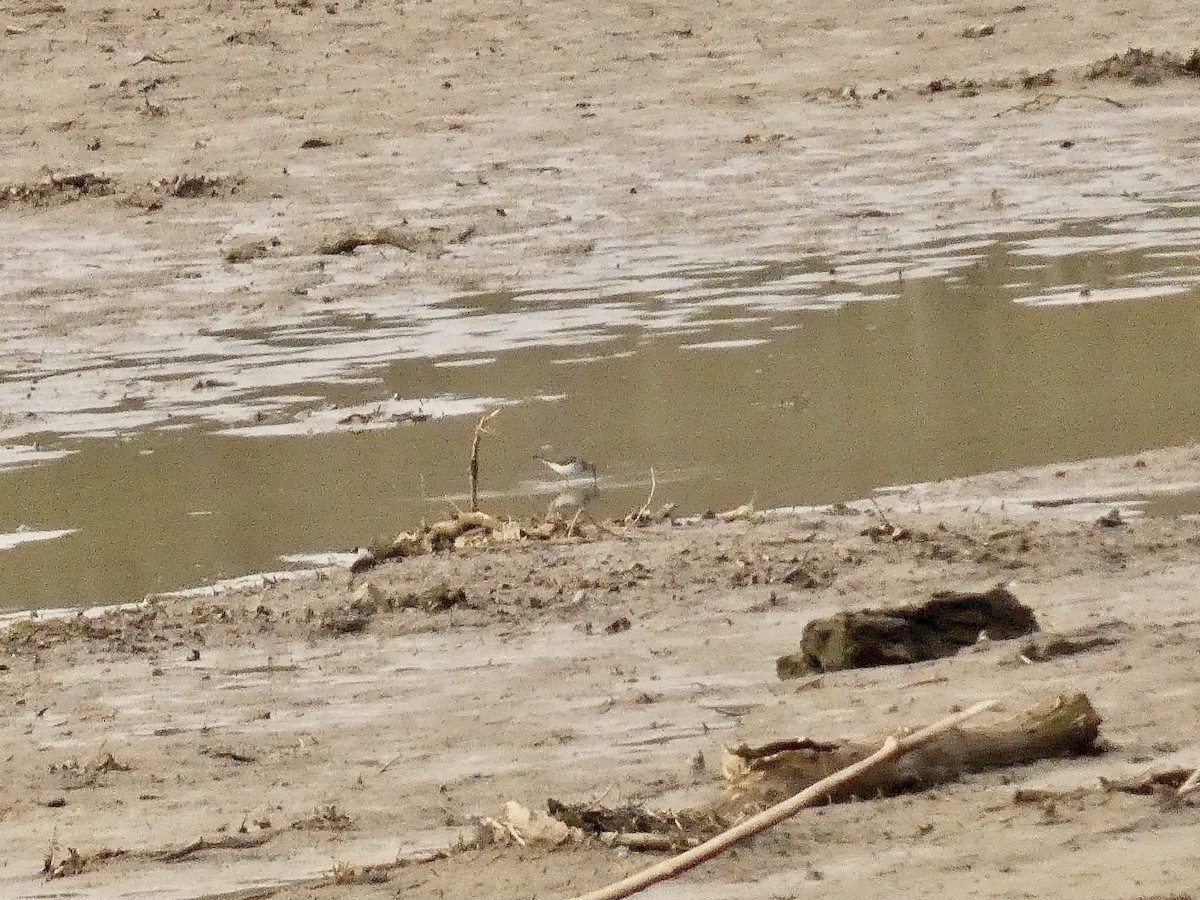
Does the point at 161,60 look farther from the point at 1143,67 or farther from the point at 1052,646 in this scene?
the point at 1052,646

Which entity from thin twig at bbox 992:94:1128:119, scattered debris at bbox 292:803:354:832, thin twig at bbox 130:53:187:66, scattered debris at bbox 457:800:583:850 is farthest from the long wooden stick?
thin twig at bbox 130:53:187:66

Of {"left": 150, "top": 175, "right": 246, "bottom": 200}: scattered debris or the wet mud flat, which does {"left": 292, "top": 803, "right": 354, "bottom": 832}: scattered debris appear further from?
{"left": 150, "top": 175, "right": 246, "bottom": 200}: scattered debris

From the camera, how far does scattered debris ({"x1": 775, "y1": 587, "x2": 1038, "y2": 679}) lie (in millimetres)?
5836

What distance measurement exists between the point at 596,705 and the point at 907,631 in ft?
2.51

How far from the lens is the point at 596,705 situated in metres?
5.75

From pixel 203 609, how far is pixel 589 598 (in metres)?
1.12

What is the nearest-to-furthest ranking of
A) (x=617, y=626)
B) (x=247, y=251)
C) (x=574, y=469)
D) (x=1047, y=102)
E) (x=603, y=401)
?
(x=617, y=626), (x=574, y=469), (x=603, y=401), (x=247, y=251), (x=1047, y=102)

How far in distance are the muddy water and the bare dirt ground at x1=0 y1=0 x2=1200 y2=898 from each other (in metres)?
0.70

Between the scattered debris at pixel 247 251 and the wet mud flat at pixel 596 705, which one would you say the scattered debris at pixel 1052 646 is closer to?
the wet mud flat at pixel 596 705

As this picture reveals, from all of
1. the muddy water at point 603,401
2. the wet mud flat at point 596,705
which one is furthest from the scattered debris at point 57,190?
the wet mud flat at point 596,705

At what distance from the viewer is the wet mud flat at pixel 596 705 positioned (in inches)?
175

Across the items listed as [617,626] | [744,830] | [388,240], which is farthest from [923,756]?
[388,240]

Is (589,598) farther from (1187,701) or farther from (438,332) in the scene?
(438,332)

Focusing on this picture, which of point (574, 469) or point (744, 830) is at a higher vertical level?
point (744, 830)
